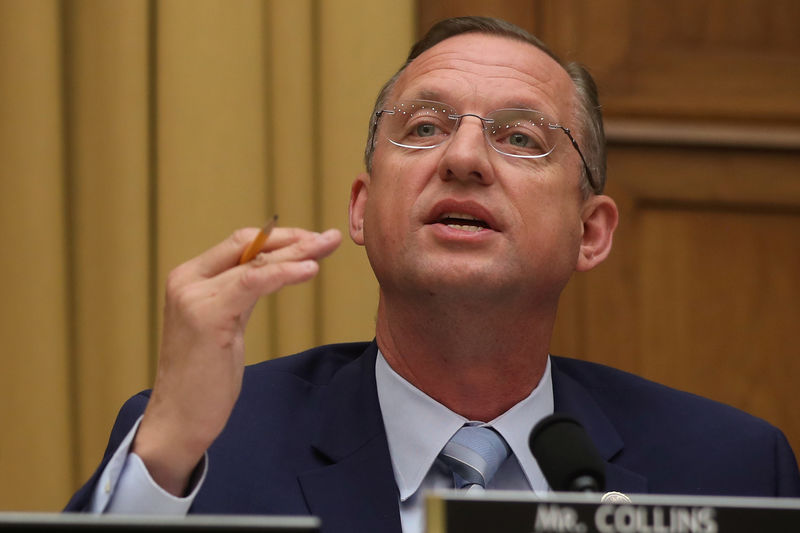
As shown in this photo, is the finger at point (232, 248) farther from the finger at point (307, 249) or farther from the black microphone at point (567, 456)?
the black microphone at point (567, 456)

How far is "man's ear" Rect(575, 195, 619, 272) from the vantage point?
71.4 inches

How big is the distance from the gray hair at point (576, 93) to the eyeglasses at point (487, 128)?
11cm

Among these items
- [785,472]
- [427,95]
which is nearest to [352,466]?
[427,95]

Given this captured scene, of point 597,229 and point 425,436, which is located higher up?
point 597,229

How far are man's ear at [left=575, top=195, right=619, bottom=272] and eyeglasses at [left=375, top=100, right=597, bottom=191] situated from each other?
0.19 metres

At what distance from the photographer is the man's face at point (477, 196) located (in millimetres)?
1521

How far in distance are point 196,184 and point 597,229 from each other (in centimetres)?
79

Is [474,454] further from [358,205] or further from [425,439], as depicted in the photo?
[358,205]

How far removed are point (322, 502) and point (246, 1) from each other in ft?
3.53

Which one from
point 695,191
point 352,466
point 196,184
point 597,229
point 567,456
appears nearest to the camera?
point 567,456

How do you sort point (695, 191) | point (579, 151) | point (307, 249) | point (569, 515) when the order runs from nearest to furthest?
point (569, 515), point (307, 249), point (579, 151), point (695, 191)

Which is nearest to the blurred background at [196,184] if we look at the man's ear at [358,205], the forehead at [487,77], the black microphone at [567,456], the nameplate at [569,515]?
the man's ear at [358,205]

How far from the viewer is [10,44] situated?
200 centimetres

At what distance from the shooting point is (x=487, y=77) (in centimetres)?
166
